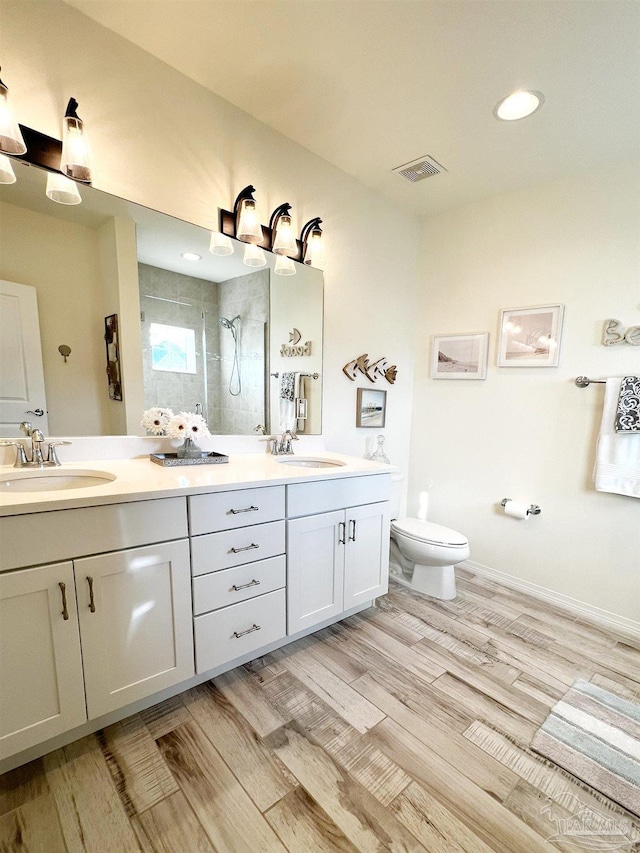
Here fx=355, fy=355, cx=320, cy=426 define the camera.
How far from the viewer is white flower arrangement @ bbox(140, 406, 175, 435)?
5.38 ft

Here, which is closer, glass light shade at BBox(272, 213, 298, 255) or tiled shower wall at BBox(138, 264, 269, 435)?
tiled shower wall at BBox(138, 264, 269, 435)

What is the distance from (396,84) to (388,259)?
3.46 ft

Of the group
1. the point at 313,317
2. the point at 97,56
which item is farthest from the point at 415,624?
the point at 97,56

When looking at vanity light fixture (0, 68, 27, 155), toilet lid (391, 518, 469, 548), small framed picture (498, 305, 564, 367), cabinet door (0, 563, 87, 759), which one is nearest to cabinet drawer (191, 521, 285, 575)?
cabinet door (0, 563, 87, 759)

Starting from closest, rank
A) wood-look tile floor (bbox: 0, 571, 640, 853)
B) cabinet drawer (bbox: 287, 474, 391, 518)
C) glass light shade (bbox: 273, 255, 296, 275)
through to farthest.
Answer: wood-look tile floor (bbox: 0, 571, 640, 853), cabinet drawer (bbox: 287, 474, 391, 518), glass light shade (bbox: 273, 255, 296, 275)

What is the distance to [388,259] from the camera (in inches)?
101

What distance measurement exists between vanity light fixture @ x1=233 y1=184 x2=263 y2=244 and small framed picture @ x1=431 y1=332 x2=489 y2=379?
1.59 m

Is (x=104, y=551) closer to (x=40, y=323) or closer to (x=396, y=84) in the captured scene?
(x=40, y=323)

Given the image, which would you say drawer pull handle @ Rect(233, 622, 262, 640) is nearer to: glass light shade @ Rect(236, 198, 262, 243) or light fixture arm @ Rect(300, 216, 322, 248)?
glass light shade @ Rect(236, 198, 262, 243)

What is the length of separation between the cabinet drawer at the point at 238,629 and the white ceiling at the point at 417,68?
2269 mm

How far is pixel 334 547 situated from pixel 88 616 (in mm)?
1019

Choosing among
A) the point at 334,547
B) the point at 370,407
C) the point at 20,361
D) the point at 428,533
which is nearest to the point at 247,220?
the point at 20,361

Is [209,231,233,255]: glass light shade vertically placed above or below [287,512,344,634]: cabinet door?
above

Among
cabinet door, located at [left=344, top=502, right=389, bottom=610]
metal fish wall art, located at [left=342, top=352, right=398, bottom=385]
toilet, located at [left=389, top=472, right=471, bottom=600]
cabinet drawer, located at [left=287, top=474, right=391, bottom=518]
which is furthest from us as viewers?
metal fish wall art, located at [left=342, top=352, right=398, bottom=385]
